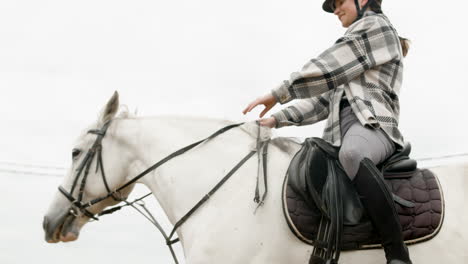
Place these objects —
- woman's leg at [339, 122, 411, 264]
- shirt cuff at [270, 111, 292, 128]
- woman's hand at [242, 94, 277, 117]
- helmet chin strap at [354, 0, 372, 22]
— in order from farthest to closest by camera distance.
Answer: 1. shirt cuff at [270, 111, 292, 128]
2. helmet chin strap at [354, 0, 372, 22]
3. woman's hand at [242, 94, 277, 117]
4. woman's leg at [339, 122, 411, 264]

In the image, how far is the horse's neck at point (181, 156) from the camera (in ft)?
12.4

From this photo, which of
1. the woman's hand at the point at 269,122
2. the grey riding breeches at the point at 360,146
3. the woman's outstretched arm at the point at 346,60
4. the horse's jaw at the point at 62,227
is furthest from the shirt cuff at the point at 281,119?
the horse's jaw at the point at 62,227

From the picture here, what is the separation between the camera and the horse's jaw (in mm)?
4211

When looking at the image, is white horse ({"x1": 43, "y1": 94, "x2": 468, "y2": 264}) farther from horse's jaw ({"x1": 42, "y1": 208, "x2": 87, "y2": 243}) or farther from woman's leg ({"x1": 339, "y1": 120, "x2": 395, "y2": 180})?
woman's leg ({"x1": 339, "y1": 120, "x2": 395, "y2": 180})

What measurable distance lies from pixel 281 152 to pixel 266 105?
1.30 feet

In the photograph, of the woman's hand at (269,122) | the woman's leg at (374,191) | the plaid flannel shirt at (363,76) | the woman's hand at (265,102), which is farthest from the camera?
the woman's hand at (269,122)

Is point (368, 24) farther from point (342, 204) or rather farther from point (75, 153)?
point (75, 153)

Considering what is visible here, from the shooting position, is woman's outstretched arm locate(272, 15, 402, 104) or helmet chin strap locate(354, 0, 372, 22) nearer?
woman's outstretched arm locate(272, 15, 402, 104)

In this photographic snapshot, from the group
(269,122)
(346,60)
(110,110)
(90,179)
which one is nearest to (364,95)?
(346,60)

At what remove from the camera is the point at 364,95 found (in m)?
3.59

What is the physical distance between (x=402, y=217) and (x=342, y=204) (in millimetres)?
405

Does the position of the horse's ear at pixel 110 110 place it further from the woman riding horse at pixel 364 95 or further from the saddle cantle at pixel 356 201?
the saddle cantle at pixel 356 201

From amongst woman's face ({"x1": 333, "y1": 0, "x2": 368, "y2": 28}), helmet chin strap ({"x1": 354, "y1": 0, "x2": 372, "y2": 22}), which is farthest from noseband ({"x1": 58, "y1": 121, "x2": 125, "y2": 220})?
helmet chin strap ({"x1": 354, "y1": 0, "x2": 372, "y2": 22})

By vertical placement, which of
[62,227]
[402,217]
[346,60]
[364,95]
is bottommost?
[62,227]
